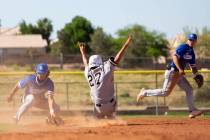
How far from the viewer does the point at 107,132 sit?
11.2m

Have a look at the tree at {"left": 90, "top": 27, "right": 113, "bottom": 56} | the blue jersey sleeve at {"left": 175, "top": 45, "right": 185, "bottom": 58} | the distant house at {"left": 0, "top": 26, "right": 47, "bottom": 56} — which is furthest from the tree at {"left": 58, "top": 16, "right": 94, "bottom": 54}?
the blue jersey sleeve at {"left": 175, "top": 45, "right": 185, "bottom": 58}

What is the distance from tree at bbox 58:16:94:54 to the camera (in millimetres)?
71812

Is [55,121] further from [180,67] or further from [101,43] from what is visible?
[101,43]

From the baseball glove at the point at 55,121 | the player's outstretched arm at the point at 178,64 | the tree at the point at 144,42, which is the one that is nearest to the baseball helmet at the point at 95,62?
the baseball glove at the point at 55,121

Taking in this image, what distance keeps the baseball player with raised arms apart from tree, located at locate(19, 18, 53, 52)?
7011 centimetres

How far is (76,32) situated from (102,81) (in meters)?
62.5

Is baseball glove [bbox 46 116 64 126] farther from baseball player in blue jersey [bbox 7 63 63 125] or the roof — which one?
the roof

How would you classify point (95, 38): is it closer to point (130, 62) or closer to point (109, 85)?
point (130, 62)

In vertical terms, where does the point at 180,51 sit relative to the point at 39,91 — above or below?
above

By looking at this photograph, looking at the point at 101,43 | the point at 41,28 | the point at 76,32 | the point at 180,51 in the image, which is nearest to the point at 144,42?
the point at 101,43

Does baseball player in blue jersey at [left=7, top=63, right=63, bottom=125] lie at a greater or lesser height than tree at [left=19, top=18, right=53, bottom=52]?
lesser

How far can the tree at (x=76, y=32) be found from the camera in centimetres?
7181

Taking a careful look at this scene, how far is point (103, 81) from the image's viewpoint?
13.1 meters

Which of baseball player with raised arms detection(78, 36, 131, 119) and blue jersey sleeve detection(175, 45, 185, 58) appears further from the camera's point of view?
blue jersey sleeve detection(175, 45, 185, 58)
